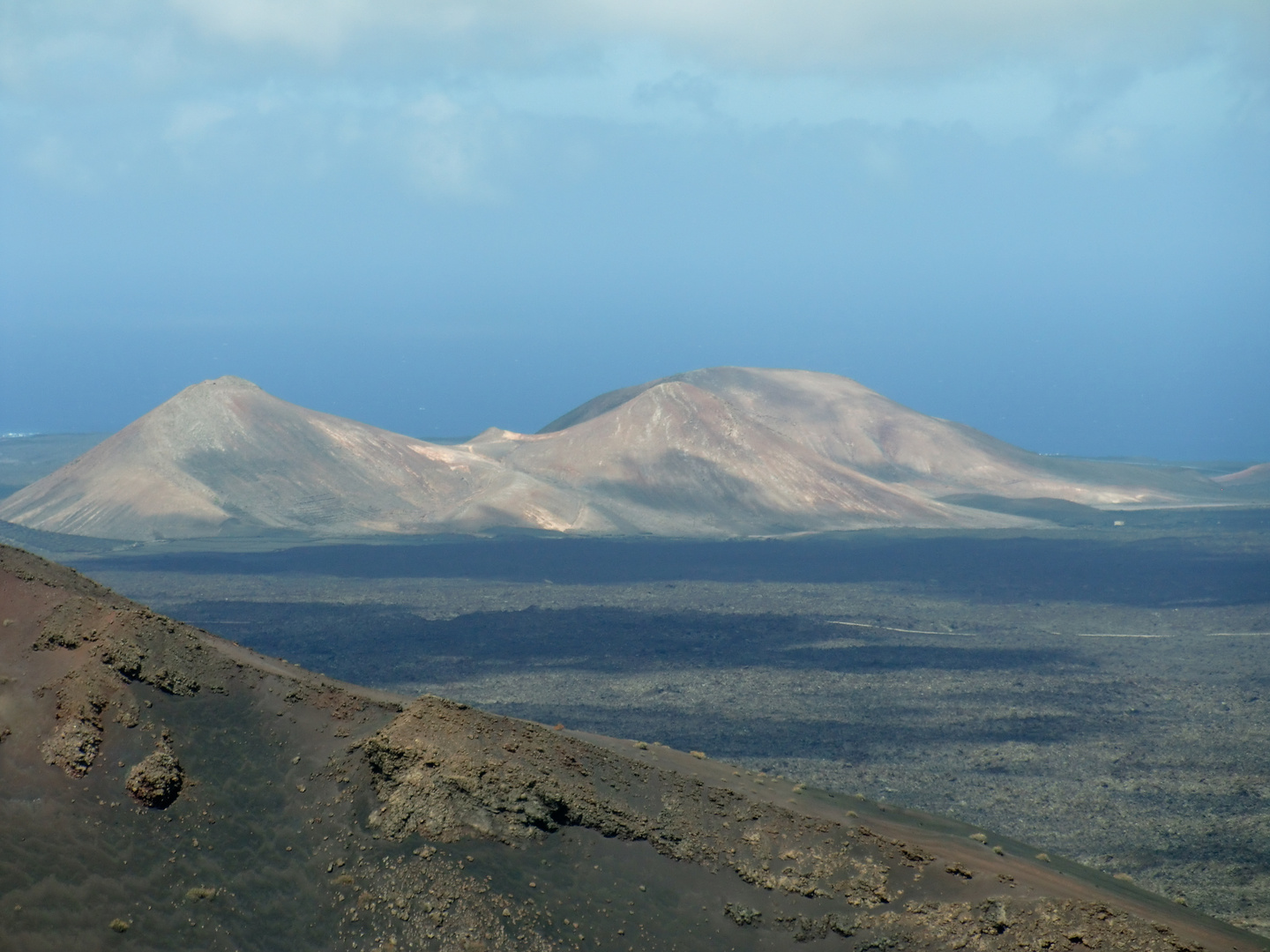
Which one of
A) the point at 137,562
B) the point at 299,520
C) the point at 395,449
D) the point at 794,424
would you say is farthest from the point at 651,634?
the point at 794,424

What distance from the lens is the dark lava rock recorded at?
11.6m

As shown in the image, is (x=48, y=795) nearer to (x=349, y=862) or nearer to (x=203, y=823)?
(x=203, y=823)

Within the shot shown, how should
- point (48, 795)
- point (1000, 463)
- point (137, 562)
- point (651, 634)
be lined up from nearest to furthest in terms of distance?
point (48, 795)
point (651, 634)
point (137, 562)
point (1000, 463)

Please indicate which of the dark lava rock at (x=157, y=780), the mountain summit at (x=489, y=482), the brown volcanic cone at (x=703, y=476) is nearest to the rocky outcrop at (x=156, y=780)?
the dark lava rock at (x=157, y=780)

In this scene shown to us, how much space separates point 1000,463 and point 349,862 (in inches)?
2737

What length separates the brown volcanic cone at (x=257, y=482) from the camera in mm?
55062

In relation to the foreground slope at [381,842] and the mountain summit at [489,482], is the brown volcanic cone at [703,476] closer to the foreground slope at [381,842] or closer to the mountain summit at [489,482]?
the mountain summit at [489,482]

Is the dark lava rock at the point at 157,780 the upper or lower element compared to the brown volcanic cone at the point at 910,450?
lower

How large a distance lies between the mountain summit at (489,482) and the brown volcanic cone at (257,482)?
10cm

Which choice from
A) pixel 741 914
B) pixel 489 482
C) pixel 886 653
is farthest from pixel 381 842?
pixel 489 482

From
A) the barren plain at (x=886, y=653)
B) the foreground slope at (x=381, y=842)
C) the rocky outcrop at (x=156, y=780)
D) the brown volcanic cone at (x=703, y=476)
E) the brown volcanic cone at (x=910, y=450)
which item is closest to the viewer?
the foreground slope at (x=381, y=842)

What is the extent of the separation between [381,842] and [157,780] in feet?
7.70

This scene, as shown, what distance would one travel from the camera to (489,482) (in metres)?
61.8

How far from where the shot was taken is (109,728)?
1216cm
